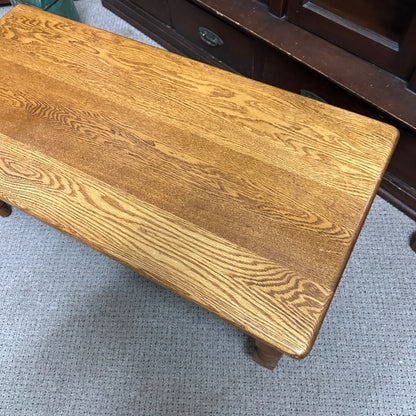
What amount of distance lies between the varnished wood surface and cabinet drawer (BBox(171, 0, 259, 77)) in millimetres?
347

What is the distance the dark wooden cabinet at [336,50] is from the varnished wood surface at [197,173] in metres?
0.18

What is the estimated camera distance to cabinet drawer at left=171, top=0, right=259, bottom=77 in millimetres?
1237

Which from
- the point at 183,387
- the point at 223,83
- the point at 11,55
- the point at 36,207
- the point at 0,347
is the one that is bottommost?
the point at 0,347

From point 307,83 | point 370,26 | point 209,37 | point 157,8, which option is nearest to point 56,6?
point 157,8

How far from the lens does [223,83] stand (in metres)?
0.93

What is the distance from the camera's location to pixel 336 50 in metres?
1.03

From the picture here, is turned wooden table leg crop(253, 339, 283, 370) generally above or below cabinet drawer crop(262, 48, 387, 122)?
below

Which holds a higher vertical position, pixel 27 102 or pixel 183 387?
pixel 27 102

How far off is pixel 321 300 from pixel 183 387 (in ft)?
1.70

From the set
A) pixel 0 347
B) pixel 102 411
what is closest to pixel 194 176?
pixel 102 411

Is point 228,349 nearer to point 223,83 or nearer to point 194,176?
point 194,176

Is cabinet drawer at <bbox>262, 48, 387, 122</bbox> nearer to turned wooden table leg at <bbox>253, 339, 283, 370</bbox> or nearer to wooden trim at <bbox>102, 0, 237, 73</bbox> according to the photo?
wooden trim at <bbox>102, 0, 237, 73</bbox>

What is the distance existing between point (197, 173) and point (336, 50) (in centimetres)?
57

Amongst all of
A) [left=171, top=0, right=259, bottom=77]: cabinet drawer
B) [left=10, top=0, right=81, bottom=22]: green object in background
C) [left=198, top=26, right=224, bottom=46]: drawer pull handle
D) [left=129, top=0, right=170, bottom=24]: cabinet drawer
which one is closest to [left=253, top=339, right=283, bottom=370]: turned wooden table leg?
[left=171, top=0, right=259, bottom=77]: cabinet drawer
